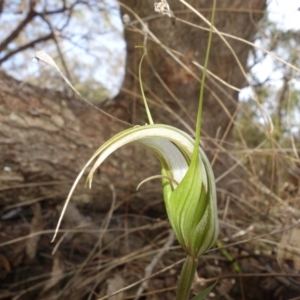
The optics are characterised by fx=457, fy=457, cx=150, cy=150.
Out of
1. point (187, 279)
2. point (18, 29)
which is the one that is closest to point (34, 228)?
point (187, 279)

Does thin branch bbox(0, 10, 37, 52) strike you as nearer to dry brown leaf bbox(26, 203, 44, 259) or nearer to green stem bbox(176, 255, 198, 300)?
dry brown leaf bbox(26, 203, 44, 259)

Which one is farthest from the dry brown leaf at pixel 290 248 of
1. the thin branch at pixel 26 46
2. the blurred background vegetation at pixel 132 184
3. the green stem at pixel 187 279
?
the thin branch at pixel 26 46

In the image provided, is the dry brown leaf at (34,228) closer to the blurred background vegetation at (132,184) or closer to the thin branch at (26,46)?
the blurred background vegetation at (132,184)

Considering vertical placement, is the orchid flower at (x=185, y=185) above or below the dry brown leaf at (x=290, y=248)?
above

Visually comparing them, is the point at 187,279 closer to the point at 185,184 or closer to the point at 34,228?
the point at 185,184

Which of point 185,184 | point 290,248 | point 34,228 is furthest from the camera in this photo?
point 34,228

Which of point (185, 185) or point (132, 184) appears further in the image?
point (132, 184)

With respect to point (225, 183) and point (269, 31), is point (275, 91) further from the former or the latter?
point (225, 183)
